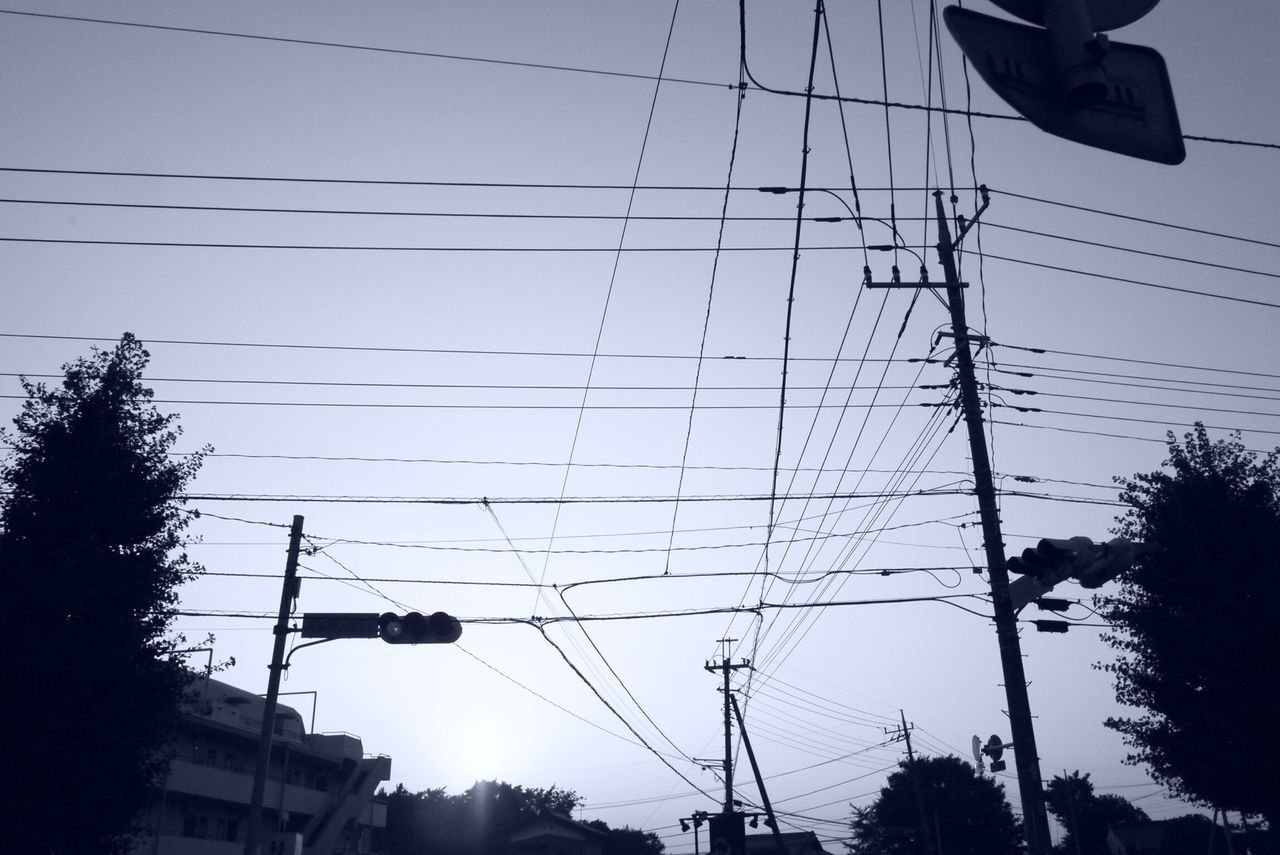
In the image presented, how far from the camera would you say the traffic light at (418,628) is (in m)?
15.1

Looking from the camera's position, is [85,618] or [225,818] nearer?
[85,618]

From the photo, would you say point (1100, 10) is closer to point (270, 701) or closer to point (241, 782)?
point (270, 701)

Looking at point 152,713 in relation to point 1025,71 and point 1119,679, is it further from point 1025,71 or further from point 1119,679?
point 1119,679

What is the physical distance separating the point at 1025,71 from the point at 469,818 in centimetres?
9578

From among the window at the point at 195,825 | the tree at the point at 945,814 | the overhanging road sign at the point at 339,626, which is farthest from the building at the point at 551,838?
the overhanging road sign at the point at 339,626

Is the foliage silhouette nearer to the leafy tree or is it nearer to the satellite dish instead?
the leafy tree

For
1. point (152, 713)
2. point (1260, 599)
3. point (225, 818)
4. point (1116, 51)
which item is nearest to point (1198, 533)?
point (1260, 599)

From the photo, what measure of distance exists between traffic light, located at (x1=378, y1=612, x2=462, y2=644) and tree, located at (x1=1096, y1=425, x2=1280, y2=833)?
50.1ft

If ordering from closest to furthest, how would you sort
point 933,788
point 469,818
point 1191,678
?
point 1191,678
point 933,788
point 469,818

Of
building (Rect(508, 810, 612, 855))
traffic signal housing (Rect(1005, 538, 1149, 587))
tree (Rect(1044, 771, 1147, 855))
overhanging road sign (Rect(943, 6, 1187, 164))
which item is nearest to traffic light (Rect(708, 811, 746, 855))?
traffic signal housing (Rect(1005, 538, 1149, 587))

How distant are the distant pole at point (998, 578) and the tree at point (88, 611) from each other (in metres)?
14.8

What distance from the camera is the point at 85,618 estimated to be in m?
15.9

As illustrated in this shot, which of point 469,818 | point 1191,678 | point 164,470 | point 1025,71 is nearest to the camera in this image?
point 1025,71

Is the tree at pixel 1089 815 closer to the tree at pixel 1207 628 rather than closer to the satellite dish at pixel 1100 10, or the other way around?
the tree at pixel 1207 628
